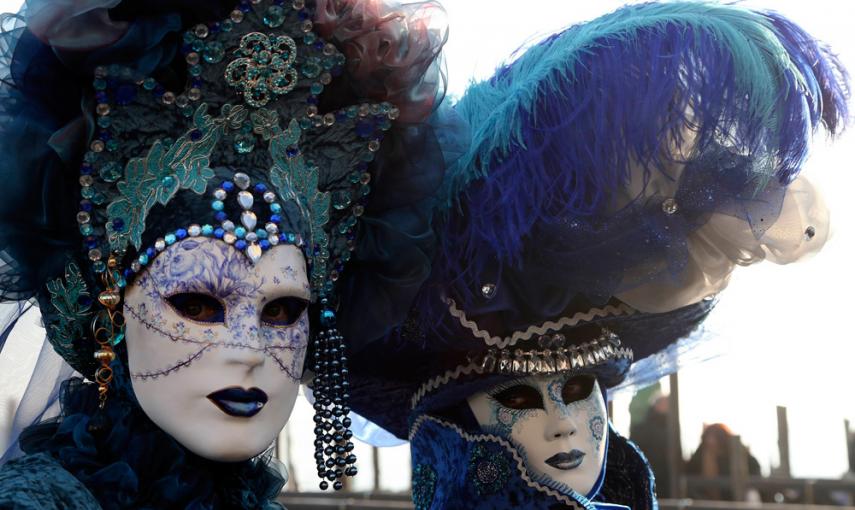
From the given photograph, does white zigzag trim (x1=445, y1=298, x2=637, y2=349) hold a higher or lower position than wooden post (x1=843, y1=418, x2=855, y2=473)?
lower

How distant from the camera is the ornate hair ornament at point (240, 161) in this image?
2.46 meters

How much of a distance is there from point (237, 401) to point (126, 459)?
0.78 feet

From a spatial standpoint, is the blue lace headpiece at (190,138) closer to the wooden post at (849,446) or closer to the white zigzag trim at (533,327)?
the white zigzag trim at (533,327)

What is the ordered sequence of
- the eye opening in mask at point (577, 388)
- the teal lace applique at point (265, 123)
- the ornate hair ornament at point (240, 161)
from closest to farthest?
the ornate hair ornament at point (240, 161)
the teal lace applique at point (265, 123)
the eye opening in mask at point (577, 388)

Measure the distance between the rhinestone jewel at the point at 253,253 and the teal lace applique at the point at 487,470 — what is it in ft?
2.91

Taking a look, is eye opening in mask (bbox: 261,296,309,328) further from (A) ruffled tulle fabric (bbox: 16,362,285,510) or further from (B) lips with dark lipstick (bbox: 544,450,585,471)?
(B) lips with dark lipstick (bbox: 544,450,585,471)

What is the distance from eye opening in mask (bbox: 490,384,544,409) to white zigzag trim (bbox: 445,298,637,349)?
12cm

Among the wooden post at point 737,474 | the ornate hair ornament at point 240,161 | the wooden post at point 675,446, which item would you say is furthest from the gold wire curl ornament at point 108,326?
the wooden post at point 737,474

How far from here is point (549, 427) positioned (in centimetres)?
301

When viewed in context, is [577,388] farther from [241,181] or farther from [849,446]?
[849,446]

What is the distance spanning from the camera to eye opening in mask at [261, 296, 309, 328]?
250 cm

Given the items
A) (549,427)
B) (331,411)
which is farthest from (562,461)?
(331,411)

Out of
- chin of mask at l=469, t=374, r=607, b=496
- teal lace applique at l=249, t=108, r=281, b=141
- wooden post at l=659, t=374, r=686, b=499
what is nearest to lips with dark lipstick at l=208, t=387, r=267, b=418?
teal lace applique at l=249, t=108, r=281, b=141

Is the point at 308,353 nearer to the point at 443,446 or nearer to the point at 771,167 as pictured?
the point at 443,446
